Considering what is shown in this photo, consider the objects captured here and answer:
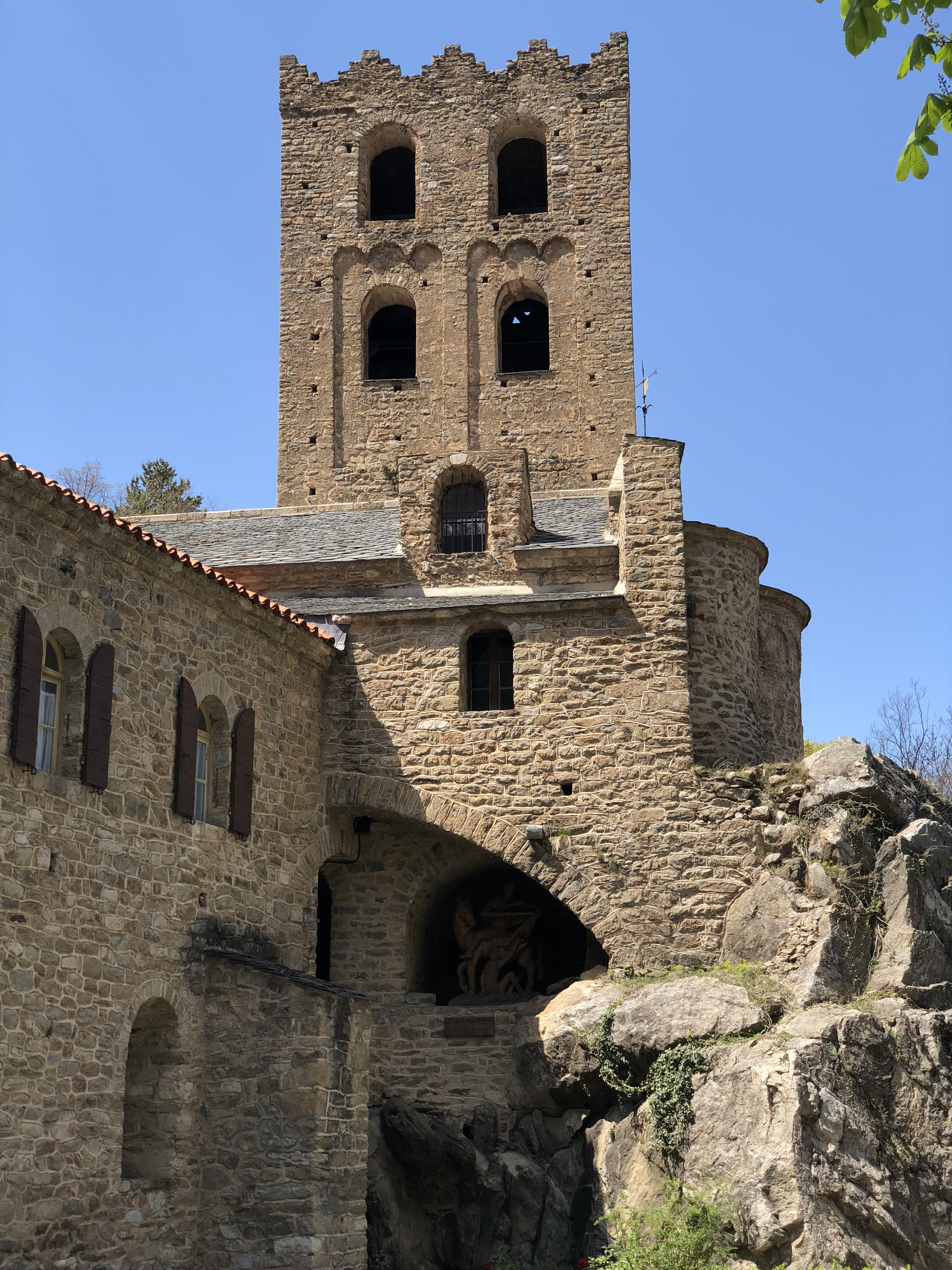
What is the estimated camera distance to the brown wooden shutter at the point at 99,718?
1420cm

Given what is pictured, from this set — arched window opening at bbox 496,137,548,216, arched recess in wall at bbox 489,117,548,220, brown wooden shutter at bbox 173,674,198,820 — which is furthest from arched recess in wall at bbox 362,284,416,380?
brown wooden shutter at bbox 173,674,198,820

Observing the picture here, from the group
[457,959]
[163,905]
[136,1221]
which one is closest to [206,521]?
[457,959]

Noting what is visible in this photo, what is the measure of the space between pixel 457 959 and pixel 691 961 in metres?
4.22

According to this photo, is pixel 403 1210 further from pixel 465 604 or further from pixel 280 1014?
pixel 465 604

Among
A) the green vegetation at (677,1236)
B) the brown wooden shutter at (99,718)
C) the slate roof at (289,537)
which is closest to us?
the brown wooden shutter at (99,718)

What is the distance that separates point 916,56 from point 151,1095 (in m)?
12.2

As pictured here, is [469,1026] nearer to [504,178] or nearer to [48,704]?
[48,704]

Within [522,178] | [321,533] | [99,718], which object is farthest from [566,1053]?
[522,178]

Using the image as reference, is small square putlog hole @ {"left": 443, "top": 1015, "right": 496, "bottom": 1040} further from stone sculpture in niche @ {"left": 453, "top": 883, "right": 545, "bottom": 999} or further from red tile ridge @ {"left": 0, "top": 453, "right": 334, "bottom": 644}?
red tile ridge @ {"left": 0, "top": 453, "right": 334, "bottom": 644}

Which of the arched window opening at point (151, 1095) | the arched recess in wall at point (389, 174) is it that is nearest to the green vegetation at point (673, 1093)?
the arched window opening at point (151, 1095)

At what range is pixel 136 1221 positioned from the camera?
14.3 metres

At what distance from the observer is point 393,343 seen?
3067 cm

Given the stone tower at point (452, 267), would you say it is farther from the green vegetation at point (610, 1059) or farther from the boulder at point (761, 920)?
the green vegetation at point (610, 1059)

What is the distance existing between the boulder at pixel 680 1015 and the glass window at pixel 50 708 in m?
7.14
